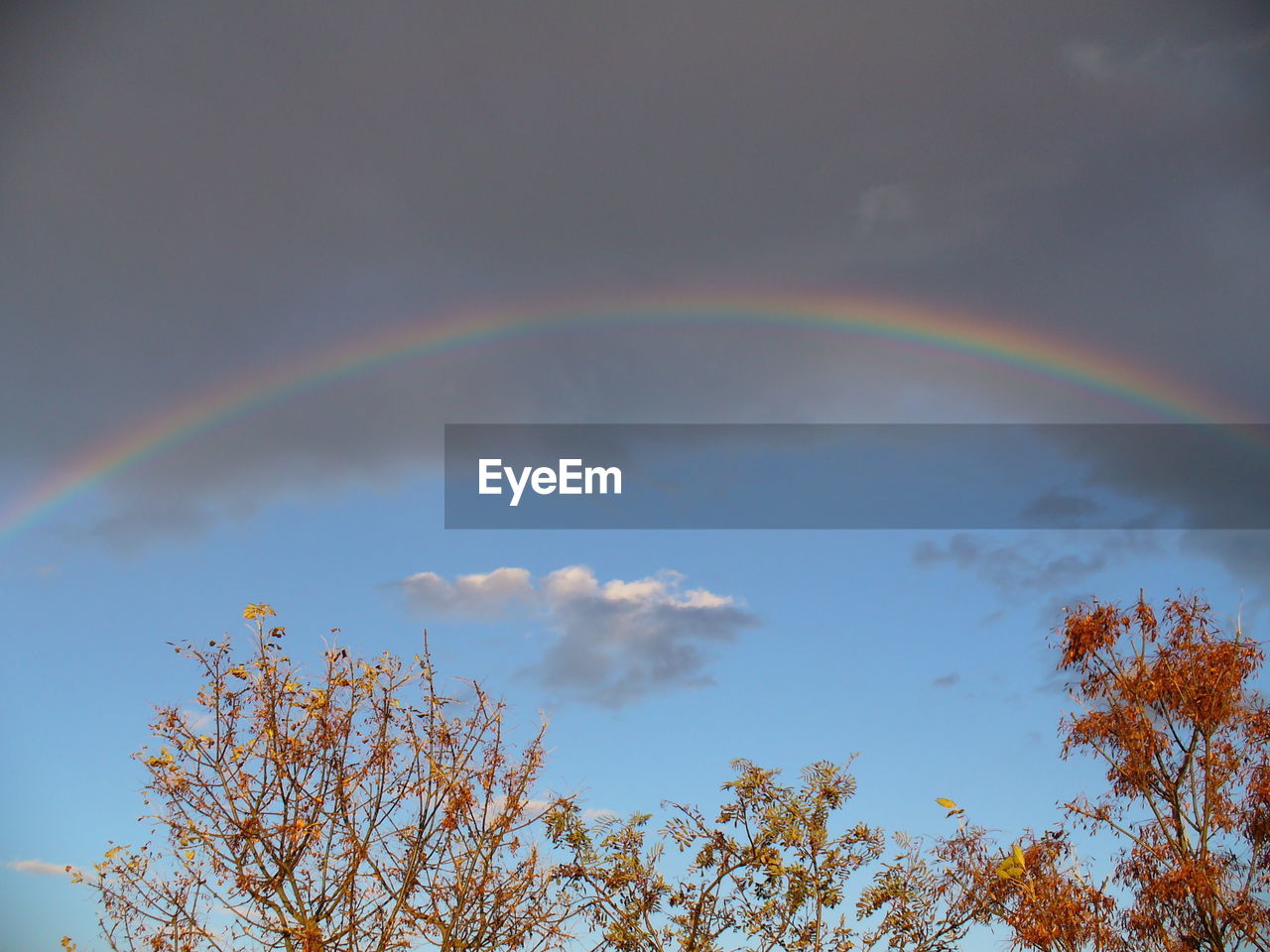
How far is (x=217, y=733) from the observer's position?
1001cm

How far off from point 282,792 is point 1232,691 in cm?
1188

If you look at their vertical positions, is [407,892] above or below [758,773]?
below

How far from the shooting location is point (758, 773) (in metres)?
13.6

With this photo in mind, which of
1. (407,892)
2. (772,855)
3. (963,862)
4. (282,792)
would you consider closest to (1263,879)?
(963,862)

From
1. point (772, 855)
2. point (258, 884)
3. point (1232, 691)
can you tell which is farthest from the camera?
point (1232, 691)

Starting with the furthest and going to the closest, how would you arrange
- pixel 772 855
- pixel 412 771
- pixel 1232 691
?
1. pixel 1232 691
2. pixel 772 855
3. pixel 412 771

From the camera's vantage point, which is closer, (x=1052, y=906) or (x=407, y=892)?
(x=407, y=892)

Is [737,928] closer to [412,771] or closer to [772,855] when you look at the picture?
[772,855]

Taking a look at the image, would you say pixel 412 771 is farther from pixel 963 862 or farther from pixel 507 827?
pixel 963 862

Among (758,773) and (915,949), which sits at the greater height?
(758,773)

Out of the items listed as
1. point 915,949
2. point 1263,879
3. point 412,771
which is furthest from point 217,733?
point 1263,879

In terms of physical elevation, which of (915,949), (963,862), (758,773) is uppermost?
(758,773)

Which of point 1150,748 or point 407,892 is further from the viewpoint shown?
point 1150,748

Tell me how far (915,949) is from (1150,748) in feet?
13.4
